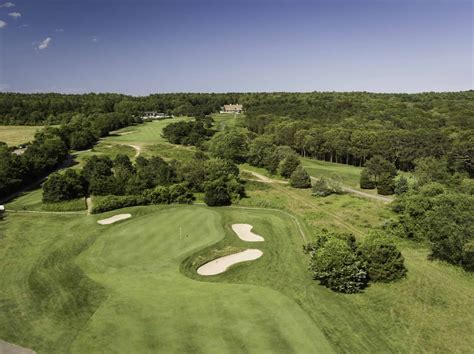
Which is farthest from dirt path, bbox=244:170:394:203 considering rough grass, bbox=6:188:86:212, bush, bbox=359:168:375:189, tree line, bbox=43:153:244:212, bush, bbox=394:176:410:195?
rough grass, bbox=6:188:86:212

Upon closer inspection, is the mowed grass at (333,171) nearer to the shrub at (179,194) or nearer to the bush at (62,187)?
the shrub at (179,194)

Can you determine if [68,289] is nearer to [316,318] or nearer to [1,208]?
[316,318]

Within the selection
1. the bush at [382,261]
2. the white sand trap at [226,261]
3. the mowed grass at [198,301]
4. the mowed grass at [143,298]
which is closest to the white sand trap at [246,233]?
the mowed grass at [198,301]

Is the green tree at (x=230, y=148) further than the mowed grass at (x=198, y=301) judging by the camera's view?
Yes

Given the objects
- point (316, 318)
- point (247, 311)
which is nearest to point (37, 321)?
point (247, 311)

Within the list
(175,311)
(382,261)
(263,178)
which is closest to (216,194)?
(263,178)

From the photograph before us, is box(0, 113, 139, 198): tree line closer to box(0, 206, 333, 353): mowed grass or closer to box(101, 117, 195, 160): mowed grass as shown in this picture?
box(101, 117, 195, 160): mowed grass
